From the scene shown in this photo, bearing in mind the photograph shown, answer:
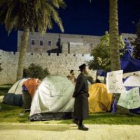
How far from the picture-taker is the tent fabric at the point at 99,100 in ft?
39.3

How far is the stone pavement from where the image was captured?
7207 millimetres

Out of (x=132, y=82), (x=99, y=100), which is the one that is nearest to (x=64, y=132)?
(x=99, y=100)

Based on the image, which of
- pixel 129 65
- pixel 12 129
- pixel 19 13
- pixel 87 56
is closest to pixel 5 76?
pixel 87 56

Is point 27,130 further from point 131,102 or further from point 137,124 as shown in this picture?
point 131,102

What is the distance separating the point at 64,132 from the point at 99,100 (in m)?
4.48

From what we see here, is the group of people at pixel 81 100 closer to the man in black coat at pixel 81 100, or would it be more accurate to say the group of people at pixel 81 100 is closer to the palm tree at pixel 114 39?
the man in black coat at pixel 81 100

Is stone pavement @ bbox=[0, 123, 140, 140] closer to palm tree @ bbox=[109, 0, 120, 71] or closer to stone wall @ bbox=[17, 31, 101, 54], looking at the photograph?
palm tree @ bbox=[109, 0, 120, 71]

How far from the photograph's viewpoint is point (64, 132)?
7.80 metres

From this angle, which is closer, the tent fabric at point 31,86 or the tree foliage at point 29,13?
the tent fabric at point 31,86

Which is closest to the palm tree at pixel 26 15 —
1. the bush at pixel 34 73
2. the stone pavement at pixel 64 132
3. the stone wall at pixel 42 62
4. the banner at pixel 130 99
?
the banner at pixel 130 99

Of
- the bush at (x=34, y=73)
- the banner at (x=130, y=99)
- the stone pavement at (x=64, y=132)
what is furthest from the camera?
the bush at (x=34, y=73)

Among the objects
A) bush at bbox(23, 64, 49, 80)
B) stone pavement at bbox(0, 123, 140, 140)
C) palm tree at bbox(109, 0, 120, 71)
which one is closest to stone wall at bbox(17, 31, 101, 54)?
bush at bbox(23, 64, 49, 80)

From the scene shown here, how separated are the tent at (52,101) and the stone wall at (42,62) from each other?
34.3 metres

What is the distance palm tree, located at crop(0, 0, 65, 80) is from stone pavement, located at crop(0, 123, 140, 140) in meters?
10.7
